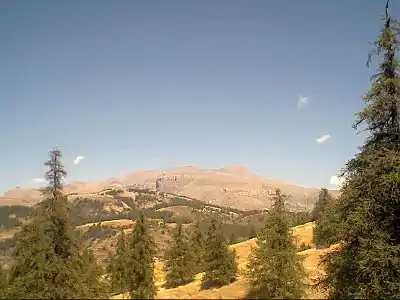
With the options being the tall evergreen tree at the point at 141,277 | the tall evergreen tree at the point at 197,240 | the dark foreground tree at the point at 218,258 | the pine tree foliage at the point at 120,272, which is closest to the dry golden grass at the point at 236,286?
the tall evergreen tree at the point at 141,277

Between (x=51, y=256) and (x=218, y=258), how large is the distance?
34551 millimetres

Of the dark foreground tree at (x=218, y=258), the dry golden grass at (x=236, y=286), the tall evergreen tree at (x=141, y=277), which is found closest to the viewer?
the tall evergreen tree at (x=141, y=277)

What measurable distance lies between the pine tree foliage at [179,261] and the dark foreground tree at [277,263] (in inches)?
1245

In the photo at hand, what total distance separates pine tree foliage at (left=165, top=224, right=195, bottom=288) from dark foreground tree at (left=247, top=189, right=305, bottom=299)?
1245 inches

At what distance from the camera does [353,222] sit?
22.4m

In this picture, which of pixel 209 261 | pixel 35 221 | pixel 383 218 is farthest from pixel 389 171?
pixel 209 261

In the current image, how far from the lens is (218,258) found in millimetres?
48156

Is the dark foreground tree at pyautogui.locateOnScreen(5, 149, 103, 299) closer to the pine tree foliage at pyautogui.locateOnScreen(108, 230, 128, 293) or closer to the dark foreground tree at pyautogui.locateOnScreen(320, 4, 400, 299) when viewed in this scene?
the pine tree foliage at pyautogui.locateOnScreen(108, 230, 128, 293)

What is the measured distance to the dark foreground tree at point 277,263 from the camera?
74.7 feet

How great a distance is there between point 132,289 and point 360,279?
13.5m

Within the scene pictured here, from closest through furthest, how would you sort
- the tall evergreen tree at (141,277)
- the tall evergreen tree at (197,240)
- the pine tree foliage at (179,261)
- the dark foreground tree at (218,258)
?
the tall evergreen tree at (141,277)
the dark foreground tree at (218,258)
the pine tree foliage at (179,261)
the tall evergreen tree at (197,240)

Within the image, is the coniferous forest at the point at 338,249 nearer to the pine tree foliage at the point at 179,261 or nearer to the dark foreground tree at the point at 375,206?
the dark foreground tree at the point at 375,206

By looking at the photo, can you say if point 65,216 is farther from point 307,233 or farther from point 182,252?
point 307,233

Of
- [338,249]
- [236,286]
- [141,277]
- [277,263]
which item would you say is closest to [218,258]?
[236,286]
